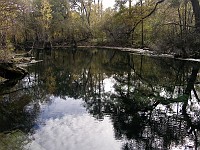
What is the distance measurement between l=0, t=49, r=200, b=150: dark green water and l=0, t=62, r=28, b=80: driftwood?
1.85m

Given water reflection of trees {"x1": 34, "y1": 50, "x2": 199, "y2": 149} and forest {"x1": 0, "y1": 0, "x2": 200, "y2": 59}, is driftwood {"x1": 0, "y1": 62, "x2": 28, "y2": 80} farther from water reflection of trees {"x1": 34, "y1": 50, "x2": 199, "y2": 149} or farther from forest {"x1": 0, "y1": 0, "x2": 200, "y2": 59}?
forest {"x1": 0, "y1": 0, "x2": 200, "y2": 59}

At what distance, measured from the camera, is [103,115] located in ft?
37.2

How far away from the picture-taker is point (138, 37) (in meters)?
56.6

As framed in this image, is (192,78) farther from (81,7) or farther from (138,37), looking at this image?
(81,7)

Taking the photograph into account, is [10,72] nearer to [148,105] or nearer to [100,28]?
[148,105]

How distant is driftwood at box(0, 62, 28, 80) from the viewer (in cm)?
1983

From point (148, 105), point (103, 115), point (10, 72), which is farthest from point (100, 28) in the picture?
point (103, 115)

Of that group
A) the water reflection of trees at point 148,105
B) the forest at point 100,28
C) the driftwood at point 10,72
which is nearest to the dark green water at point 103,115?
the water reflection of trees at point 148,105

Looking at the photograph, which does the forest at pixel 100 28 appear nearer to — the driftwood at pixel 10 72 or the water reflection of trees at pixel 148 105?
the water reflection of trees at pixel 148 105

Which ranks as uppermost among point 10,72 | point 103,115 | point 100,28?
point 100,28

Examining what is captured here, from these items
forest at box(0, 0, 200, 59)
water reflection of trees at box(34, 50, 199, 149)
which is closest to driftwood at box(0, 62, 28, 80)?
water reflection of trees at box(34, 50, 199, 149)

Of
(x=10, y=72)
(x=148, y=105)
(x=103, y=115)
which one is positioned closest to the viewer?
(x=103, y=115)

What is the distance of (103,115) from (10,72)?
454 inches

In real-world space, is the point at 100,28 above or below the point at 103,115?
above
